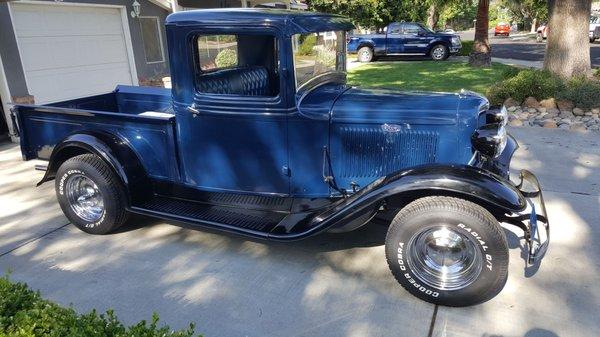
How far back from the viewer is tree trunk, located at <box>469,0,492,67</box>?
13.6 m

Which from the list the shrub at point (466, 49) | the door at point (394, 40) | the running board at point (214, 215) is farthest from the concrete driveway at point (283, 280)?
the shrub at point (466, 49)

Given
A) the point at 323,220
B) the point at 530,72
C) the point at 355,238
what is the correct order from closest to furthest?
the point at 323,220, the point at 355,238, the point at 530,72

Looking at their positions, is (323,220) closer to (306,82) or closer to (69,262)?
(306,82)

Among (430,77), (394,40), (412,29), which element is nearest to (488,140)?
(430,77)

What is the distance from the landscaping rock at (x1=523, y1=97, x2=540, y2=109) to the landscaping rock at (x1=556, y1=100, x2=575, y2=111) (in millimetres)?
307

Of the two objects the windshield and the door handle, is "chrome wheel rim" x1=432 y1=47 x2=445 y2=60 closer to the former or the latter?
the windshield

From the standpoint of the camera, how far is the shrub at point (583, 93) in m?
7.24

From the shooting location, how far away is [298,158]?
3.50 m

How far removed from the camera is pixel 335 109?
3385 mm

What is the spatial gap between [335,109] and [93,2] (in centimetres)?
721

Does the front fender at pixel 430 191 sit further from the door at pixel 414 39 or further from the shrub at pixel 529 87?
the door at pixel 414 39

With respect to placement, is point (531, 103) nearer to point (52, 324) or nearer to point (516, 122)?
point (516, 122)

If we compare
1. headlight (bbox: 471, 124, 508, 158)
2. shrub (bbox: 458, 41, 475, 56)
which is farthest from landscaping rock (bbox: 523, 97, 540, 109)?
shrub (bbox: 458, 41, 475, 56)

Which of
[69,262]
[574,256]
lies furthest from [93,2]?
[574,256]
